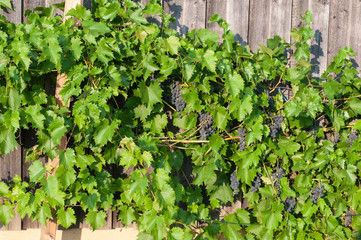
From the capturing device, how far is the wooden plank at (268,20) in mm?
2512

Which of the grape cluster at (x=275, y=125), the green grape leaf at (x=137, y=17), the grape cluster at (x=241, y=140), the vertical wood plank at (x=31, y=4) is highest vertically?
the vertical wood plank at (x=31, y=4)

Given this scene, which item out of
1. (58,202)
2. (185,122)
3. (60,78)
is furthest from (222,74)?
(58,202)

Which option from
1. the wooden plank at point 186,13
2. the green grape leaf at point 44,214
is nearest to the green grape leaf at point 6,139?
the green grape leaf at point 44,214

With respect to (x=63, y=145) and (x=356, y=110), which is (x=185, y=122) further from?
(x=356, y=110)

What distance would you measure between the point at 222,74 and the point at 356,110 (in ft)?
3.21

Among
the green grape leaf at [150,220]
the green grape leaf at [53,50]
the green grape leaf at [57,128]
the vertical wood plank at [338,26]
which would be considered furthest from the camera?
the vertical wood plank at [338,26]

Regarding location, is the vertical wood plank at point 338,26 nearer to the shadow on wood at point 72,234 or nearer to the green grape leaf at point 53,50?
the green grape leaf at point 53,50

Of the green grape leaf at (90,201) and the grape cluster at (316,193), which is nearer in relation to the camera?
the green grape leaf at (90,201)

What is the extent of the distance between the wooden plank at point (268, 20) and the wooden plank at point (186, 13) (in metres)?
0.35

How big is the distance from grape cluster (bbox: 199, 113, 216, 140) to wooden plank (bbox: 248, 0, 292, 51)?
1.98ft

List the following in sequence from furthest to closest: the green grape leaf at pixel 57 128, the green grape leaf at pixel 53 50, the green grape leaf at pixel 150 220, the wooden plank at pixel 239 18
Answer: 1. the wooden plank at pixel 239 18
2. the green grape leaf at pixel 150 220
3. the green grape leaf at pixel 57 128
4. the green grape leaf at pixel 53 50

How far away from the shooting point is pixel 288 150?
2.43 m

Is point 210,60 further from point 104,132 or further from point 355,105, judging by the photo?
point 355,105

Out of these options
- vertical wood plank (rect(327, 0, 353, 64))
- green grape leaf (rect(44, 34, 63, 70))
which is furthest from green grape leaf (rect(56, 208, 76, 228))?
vertical wood plank (rect(327, 0, 353, 64))
